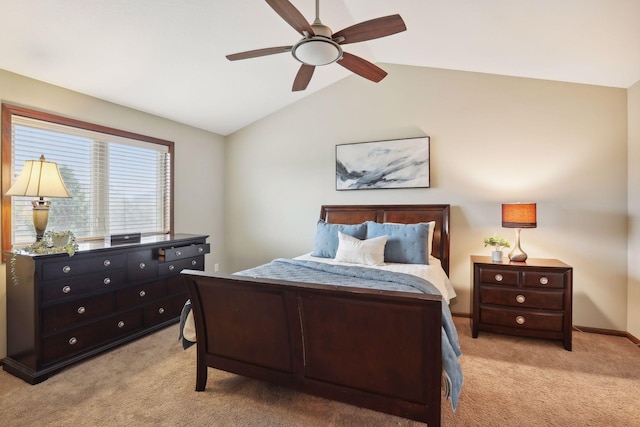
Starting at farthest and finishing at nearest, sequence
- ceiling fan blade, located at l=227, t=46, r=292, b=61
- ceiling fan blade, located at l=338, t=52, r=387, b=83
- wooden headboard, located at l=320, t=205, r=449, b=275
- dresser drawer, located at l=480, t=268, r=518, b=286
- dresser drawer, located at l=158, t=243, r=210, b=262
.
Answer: wooden headboard, located at l=320, t=205, r=449, b=275
dresser drawer, located at l=158, t=243, r=210, b=262
dresser drawer, located at l=480, t=268, r=518, b=286
ceiling fan blade, located at l=338, t=52, r=387, b=83
ceiling fan blade, located at l=227, t=46, r=292, b=61

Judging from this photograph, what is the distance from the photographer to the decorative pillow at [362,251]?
294 centimetres

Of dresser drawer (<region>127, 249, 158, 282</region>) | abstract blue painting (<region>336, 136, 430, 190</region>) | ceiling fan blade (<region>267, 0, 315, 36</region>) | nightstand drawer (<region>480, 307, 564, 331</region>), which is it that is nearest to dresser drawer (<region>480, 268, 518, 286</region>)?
nightstand drawer (<region>480, 307, 564, 331</region>)

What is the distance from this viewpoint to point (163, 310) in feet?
10.5

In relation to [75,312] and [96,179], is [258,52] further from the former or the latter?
[75,312]

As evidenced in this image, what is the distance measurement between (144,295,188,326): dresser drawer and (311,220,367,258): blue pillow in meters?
1.63

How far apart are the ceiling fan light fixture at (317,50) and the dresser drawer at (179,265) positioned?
2.50 meters

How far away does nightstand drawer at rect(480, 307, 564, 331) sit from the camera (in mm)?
2760

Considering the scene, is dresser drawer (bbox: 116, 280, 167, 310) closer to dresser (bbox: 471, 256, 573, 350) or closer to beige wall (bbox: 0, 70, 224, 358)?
beige wall (bbox: 0, 70, 224, 358)

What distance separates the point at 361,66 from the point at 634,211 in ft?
9.67

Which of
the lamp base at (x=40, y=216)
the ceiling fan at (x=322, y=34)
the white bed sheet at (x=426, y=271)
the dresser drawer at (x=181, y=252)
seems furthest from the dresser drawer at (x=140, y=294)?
the ceiling fan at (x=322, y=34)

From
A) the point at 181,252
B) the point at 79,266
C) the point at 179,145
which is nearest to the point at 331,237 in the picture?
the point at 181,252

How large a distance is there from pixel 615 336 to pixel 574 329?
0.31 m

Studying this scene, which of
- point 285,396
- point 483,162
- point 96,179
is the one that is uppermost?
point 483,162

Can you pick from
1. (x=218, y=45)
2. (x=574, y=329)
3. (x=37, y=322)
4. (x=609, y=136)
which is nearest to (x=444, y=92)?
(x=609, y=136)
